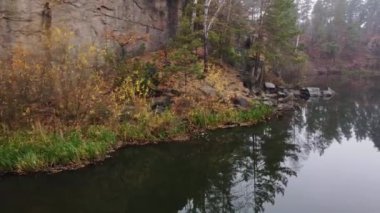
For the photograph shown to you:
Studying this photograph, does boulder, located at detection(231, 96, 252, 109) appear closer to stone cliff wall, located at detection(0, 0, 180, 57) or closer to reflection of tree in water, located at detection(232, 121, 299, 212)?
reflection of tree in water, located at detection(232, 121, 299, 212)

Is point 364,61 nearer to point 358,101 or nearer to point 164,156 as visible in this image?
point 358,101

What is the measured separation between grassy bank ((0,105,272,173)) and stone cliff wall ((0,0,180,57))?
388 centimetres

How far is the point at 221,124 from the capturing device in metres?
20.2

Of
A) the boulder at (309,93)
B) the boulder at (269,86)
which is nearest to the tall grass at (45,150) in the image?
the boulder at (269,86)

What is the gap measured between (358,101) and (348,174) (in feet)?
69.0

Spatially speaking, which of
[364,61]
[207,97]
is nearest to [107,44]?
[207,97]

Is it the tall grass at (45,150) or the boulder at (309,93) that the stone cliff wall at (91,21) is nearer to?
the tall grass at (45,150)

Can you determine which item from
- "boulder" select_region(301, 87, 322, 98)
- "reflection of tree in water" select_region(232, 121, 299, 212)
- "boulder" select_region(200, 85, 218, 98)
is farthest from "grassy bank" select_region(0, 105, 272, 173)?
"boulder" select_region(301, 87, 322, 98)

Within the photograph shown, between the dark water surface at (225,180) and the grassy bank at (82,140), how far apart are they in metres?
0.52

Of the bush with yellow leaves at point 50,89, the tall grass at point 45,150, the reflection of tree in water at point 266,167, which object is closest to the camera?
the reflection of tree in water at point 266,167

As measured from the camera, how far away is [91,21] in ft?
74.7

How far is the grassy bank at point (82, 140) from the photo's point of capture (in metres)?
13.1

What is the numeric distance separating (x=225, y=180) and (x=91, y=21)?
13.7 metres

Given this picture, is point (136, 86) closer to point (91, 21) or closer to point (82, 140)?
point (82, 140)
